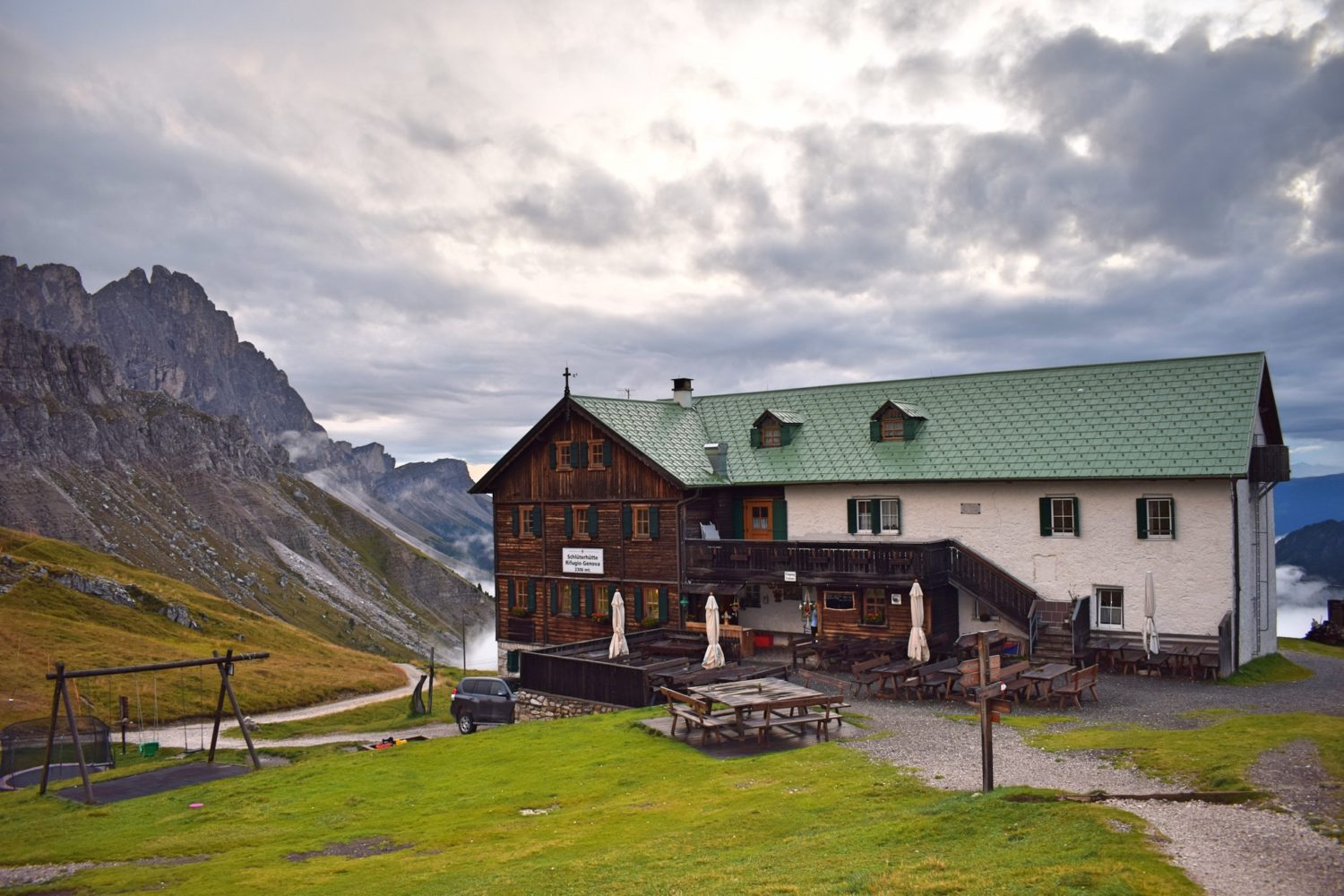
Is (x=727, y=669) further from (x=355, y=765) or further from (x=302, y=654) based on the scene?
(x=302, y=654)

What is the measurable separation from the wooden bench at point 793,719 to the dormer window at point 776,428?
1692 cm

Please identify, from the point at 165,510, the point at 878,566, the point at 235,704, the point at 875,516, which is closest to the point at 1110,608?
the point at 878,566

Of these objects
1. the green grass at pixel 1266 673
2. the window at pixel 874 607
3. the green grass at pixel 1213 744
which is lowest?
the green grass at pixel 1266 673

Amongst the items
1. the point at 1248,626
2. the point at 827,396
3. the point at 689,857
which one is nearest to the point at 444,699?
the point at 827,396

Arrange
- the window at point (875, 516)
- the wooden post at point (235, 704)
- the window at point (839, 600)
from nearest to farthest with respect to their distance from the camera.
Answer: the wooden post at point (235, 704) → the window at point (839, 600) → the window at point (875, 516)

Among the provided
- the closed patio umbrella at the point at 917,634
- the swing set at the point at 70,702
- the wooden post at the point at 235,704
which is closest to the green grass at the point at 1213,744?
the closed patio umbrella at the point at 917,634

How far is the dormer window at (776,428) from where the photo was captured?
38219 mm

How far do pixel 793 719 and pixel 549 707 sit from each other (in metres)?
10.7

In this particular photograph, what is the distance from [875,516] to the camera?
1363 inches

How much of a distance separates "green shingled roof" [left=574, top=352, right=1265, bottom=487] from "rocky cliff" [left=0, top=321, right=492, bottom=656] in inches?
4250

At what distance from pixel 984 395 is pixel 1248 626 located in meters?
11.4

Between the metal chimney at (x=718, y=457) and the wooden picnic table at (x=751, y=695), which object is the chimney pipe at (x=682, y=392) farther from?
the wooden picnic table at (x=751, y=695)

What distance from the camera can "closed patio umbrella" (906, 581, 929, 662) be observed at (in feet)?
93.8

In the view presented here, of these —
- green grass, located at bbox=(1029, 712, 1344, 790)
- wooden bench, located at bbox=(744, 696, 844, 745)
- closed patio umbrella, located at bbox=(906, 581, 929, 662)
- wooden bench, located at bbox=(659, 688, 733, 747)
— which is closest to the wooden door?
closed patio umbrella, located at bbox=(906, 581, 929, 662)
